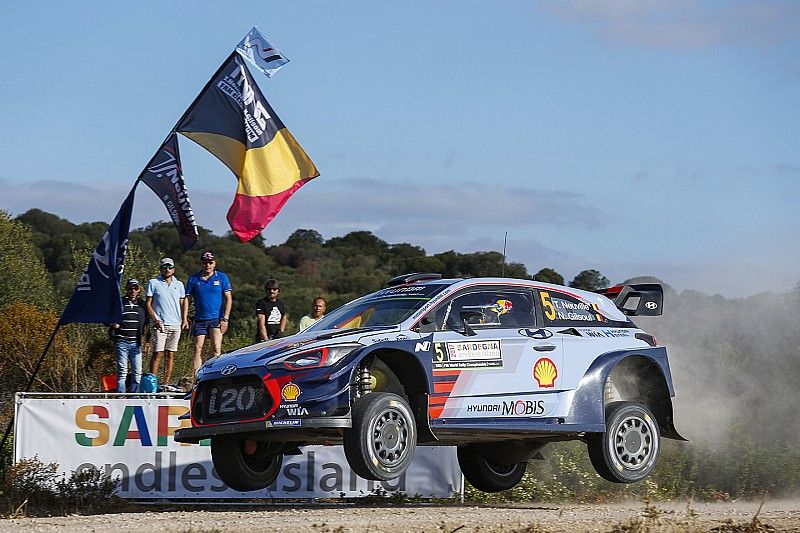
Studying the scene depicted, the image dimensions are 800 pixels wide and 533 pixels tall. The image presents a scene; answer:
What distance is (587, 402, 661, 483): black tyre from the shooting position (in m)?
12.2

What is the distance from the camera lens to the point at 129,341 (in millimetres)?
15906

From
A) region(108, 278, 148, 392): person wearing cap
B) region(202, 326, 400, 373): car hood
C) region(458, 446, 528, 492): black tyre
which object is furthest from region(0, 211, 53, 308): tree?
region(202, 326, 400, 373): car hood

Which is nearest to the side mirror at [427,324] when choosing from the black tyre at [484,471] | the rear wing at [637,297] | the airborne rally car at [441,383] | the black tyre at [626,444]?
the airborne rally car at [441,383]

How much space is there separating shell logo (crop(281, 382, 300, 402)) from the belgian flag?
5.37 metres

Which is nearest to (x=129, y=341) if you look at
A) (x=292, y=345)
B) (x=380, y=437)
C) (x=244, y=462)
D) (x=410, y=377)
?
(x=244, y=462)

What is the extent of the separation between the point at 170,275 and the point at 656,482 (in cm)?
806

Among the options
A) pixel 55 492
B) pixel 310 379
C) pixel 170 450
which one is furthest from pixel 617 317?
pixel 55 492

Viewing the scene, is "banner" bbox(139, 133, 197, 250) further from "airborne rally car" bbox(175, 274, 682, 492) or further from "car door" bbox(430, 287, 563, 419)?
"car door" bbox(430, 287, 563, 419)

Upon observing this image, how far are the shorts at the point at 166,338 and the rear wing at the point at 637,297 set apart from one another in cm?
616

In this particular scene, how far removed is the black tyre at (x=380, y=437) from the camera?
1056cm

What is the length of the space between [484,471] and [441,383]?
8.93ft

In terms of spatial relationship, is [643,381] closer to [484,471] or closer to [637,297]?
[637,297]

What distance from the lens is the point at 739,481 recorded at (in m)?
19.6

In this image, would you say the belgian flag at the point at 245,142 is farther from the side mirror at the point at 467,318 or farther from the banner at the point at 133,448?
the side mirror at the point at 467,318
